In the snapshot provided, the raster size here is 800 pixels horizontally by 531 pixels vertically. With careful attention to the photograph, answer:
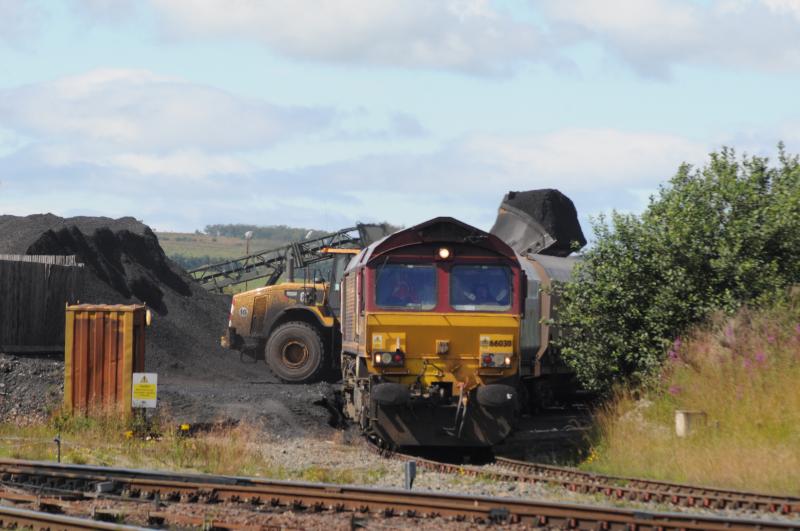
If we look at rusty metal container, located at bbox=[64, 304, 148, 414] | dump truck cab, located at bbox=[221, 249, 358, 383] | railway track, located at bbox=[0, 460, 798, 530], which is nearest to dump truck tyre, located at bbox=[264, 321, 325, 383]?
dump truck cab, located at bbox=[221, 249, 358, 383]

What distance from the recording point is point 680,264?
1883 cm

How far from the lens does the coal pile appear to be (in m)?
32.3

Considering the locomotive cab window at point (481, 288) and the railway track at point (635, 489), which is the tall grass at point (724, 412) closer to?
the railway track at point (635, 489)

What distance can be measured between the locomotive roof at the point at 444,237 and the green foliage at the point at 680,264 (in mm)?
3285

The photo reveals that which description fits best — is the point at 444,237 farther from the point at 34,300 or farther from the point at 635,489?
the point at 34,300

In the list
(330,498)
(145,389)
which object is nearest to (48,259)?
(145,389)

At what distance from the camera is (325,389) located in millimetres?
24344

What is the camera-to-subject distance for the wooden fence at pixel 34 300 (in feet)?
89.5

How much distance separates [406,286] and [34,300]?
1485cm

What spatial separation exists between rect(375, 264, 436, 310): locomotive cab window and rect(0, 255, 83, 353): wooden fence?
1336 centimetres

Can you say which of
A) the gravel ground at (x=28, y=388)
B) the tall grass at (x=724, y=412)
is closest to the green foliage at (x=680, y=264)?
the tall grass at (x=724, y=412)

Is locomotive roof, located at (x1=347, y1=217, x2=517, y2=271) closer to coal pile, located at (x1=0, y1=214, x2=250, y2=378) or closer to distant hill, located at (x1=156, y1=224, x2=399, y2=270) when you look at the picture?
coal pile, located at (x1=0, y1=214, x2=250, y2=378)

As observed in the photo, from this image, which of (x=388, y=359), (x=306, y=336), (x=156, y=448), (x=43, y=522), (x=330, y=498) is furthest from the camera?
(x=306, y=336)

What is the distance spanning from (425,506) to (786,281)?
32.4 feet
